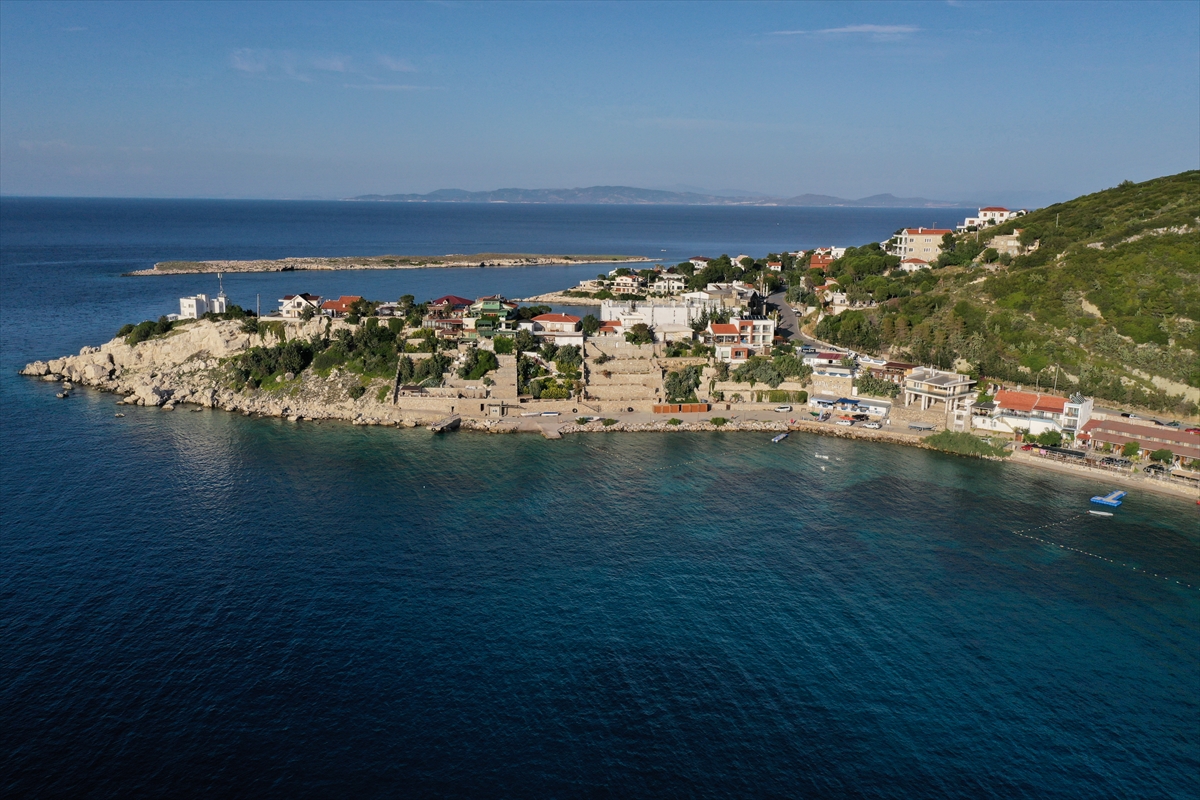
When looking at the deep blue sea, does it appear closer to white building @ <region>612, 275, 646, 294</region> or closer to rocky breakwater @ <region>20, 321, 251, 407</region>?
rocky breakwater @ <region>20, 321, 251, 407</region>

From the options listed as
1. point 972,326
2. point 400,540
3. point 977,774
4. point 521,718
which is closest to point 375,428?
point 400,540

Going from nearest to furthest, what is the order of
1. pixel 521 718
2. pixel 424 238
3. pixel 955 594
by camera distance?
pixel 521 718
pixel 955 594
pixel 424 238

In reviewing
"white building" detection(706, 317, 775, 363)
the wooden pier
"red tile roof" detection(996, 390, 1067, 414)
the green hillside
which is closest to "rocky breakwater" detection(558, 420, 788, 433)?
the wooden pier

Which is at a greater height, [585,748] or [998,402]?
[998,402]

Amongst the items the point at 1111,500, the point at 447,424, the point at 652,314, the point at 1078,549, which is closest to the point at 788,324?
the point at 652,314

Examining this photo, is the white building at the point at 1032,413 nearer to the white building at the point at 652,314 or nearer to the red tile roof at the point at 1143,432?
the red tile roof at the point at 1143,432

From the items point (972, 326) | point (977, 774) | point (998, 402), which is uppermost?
point (972, 326)

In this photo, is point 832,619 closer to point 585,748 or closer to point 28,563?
point 585,748
